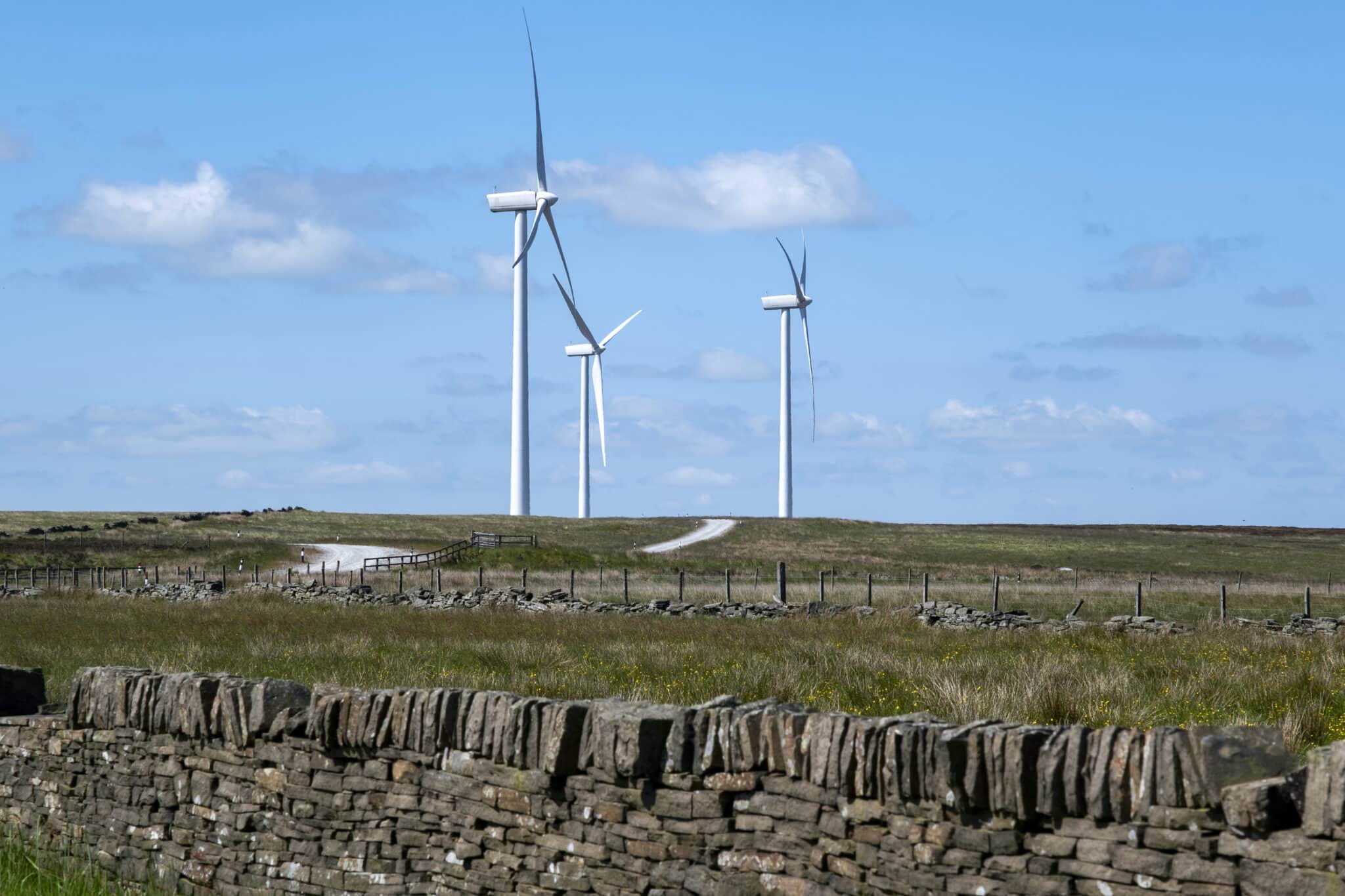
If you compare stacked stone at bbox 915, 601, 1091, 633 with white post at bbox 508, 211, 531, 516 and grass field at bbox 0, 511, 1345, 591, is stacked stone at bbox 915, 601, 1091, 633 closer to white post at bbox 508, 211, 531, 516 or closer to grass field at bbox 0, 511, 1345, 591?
grass field at bbox 0, 511, 1345, 591

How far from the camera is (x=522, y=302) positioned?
79812 mm

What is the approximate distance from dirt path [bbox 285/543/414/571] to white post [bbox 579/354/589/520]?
70.2 ft

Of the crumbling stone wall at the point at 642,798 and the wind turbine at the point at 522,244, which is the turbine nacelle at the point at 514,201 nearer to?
the wind turbine at the point at 522,244

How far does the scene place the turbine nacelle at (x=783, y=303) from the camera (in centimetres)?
9450

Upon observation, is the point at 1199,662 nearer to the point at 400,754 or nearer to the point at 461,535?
the point at 400,754

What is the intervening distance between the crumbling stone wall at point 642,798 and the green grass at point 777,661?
383cm

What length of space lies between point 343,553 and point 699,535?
106 ft

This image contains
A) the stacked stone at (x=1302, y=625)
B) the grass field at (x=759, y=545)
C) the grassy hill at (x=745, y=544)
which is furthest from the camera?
the grassy hill at (x=745, y=544)

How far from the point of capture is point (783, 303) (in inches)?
3762

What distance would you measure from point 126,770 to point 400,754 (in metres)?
3.23

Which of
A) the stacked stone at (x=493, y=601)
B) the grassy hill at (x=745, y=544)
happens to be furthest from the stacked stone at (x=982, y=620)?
the grassy hill at (x=745, y=544)

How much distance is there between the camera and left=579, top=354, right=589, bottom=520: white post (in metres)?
98.6

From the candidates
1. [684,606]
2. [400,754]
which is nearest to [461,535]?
[684,606]

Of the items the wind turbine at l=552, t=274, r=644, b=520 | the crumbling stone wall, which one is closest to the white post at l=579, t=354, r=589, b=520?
the wind turbine at l=552, t=274, r=644, b=520
